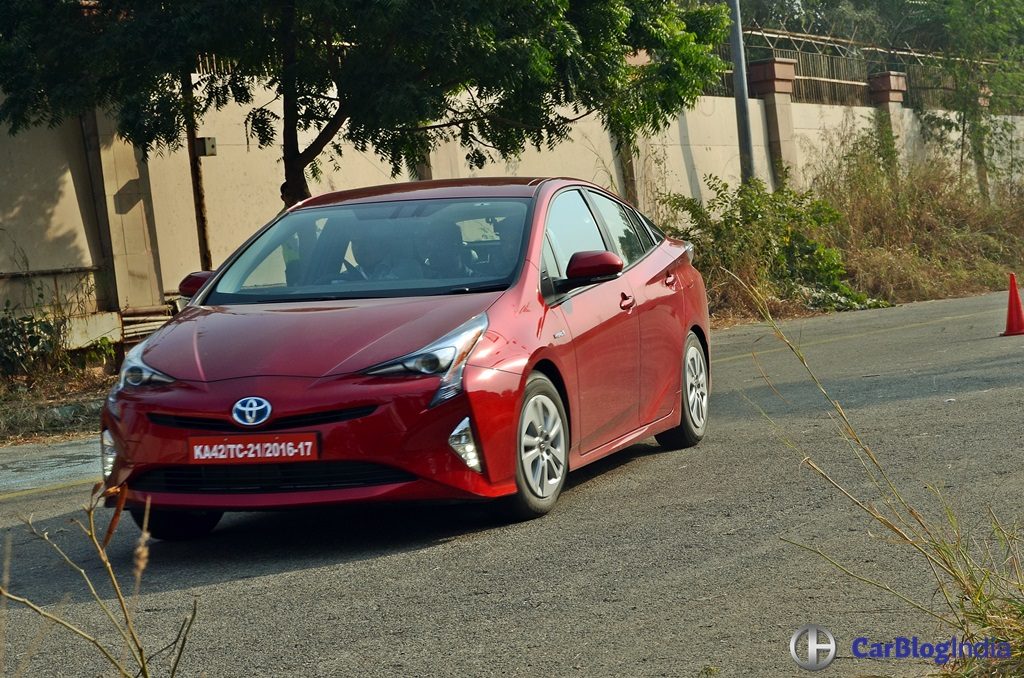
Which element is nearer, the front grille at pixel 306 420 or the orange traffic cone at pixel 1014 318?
the front grille at pixel 306 420

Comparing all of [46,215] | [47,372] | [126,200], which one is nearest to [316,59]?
[126,200]

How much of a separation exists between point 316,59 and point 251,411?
8.99m

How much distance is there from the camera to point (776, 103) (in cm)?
2653

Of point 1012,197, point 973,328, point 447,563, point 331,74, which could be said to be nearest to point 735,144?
point 1012,197

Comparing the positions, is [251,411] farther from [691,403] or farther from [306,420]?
[691,403]

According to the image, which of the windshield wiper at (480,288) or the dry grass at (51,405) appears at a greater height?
the windshield wiper at (480,288)

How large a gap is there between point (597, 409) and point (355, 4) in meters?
6.63

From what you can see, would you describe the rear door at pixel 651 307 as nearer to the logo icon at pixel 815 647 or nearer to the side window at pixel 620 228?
the side window at pixel 620 228

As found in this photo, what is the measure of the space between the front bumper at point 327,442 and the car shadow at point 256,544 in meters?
0.16

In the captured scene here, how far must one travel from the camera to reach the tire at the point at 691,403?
854 cm

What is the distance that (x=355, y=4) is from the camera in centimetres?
1287

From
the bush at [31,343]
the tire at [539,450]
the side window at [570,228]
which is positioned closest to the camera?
the tire at [539,450]

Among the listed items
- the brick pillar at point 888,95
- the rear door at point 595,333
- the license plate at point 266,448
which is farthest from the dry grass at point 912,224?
the license plate at point 266,448

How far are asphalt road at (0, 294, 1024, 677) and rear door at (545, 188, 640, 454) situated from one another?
351 mm
